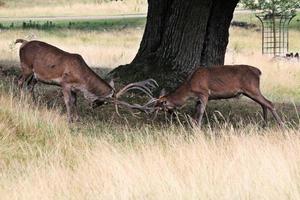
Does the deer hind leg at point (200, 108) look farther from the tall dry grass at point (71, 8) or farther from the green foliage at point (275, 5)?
the tall dry grass at point (71, 8)

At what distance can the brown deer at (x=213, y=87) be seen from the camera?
11211 mm

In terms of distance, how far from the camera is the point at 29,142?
8977 mm

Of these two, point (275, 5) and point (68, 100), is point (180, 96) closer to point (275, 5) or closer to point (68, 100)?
point (68, 100)

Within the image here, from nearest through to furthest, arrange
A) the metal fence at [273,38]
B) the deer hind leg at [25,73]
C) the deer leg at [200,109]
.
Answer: the deer leg at [200,109]
the deer hind leg at [25,73]
the metal fence at [273,38]

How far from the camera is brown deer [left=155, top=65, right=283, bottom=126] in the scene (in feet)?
→ 36.8

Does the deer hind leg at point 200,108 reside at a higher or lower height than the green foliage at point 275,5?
lower

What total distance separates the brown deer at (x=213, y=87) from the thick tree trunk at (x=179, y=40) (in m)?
2.51

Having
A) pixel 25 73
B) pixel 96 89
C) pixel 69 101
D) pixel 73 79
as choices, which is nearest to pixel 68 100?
pixel 69 101

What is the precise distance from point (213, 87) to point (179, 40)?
2.95 metres

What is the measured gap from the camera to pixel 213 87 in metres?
11.4

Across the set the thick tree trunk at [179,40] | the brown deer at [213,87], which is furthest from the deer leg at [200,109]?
the thick tree trunk at [179,40]

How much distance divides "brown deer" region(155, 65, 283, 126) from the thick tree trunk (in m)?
2.51

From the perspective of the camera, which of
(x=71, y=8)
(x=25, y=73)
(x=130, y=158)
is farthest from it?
(x=71, y=8)

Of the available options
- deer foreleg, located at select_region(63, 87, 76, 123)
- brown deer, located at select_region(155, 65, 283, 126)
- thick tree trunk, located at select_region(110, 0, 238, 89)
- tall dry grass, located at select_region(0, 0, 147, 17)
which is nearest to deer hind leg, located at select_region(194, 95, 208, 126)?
brown deer, located at select_region(155, 65, 283, 126)
